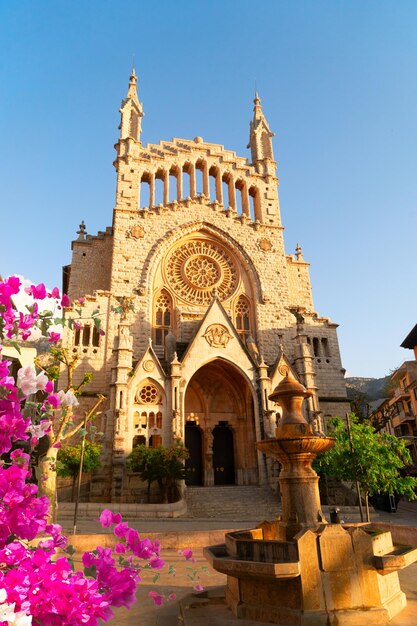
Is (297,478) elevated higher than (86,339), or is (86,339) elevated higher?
(86,339)

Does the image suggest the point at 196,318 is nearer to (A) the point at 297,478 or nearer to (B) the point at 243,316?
(B) the point at 243,316

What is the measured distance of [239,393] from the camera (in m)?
28.7

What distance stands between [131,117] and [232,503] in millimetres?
29460

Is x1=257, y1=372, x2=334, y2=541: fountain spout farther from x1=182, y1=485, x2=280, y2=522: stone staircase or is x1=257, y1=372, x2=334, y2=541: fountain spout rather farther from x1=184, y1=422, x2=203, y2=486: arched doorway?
x1=184, y1=422, x2=203, y2=486: arched doorway

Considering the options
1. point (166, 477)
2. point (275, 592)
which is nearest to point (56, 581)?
point (275, 592)

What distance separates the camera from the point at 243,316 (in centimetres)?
3130

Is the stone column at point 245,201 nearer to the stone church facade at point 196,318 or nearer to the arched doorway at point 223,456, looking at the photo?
the stone church facade at point 196,318

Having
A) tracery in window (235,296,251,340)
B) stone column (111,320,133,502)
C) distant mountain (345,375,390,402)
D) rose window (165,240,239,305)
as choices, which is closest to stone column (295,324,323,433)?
tracery in window (235,296,251,340)

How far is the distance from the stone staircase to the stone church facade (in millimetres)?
1511

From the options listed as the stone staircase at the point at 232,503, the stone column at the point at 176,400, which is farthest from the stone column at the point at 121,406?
the stone staircase at the point at 232,503

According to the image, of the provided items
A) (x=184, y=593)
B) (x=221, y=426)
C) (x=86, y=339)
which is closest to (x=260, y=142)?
(x=86, y=339)

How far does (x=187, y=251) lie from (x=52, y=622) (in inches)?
1184

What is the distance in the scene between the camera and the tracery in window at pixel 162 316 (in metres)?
29.1

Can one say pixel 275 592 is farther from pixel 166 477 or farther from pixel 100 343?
pixel 100 343
